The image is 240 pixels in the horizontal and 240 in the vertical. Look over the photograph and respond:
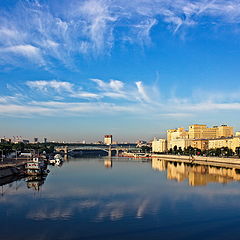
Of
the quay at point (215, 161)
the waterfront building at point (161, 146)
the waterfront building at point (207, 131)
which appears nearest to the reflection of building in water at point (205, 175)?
the quay at point (215, 161)

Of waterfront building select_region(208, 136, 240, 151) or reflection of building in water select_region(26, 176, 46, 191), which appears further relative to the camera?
waterfront building select_region(208, 136, 240, 151)

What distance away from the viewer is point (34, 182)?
126 ft

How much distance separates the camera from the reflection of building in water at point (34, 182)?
113 ft

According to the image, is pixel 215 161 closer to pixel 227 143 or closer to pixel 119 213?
pixel 227 143

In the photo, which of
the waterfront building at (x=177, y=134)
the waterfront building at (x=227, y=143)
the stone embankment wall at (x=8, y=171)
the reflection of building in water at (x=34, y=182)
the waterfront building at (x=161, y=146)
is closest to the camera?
the reflection of building in water at (x=34, y=182)

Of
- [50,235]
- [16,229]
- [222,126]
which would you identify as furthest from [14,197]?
[222,126]

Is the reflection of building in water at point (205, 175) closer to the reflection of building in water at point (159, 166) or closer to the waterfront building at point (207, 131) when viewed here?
the reflection of building in water at point (159, 166)

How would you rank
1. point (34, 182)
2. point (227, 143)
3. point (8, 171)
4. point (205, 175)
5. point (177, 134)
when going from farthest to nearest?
1. point (177, 134)
2. point (227, 143)
3. point (205, 175)
4. point (8, 171)
5. point (34, 182)

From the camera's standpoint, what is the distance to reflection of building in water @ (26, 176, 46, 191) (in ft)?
113

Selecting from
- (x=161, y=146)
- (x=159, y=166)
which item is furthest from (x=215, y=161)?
(x=161, y=146)

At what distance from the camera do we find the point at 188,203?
25.8 metres

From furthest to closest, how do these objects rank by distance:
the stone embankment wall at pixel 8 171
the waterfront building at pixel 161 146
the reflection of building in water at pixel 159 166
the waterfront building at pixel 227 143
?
the waterfront building at pixel 161 146, the waterfront building at pixel 227 143, the reflection of building in water at pixel 159 166, the stone embankment wall at pixel 8 171

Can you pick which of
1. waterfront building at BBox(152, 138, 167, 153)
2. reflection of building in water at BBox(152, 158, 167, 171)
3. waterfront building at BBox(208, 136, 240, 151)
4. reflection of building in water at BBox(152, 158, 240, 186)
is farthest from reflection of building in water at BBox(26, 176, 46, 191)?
waterfront building at BBox(152, 138, 167, 153)

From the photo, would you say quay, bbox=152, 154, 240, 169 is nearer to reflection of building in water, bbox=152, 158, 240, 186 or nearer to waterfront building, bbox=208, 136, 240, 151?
reflection of building in water, bbox=152, 158, 240, 186
